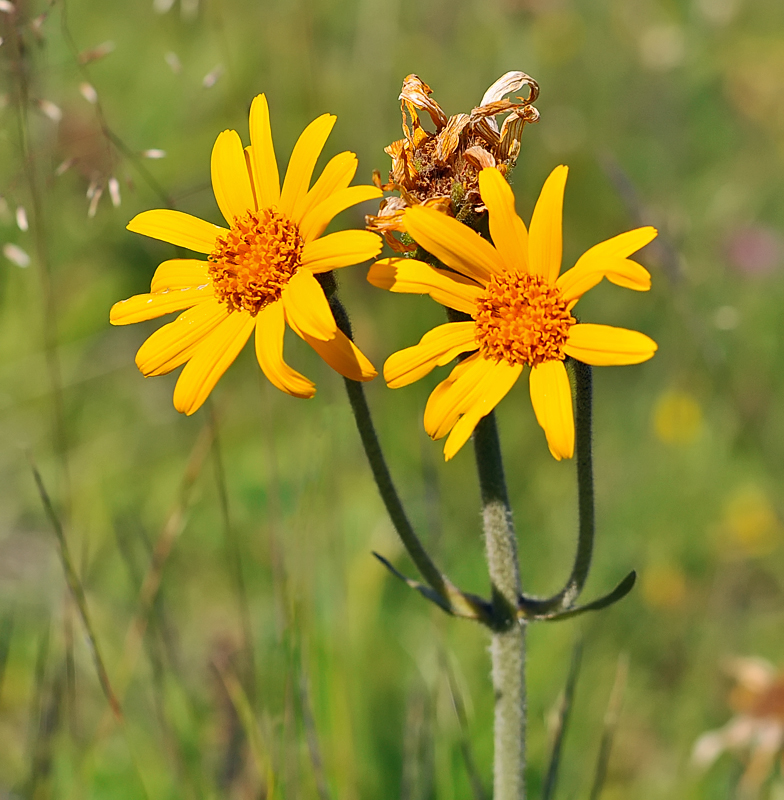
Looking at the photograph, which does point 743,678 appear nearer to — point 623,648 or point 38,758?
point 623,648

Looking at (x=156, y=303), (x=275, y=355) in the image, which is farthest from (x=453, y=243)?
(x=156, y=303)

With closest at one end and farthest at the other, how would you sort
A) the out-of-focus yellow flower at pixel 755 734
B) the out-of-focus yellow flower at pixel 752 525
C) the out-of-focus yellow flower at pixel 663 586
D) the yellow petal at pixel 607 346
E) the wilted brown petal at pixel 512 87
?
the yellow petal at pixel 607 346 → the wilted brown petal at pixel 512 87 → the out-of-focus yellow flower at pixel 755 734 → the out-of-focus yellow flower at pixel 663 586 → the out-of-focus yellow flower at pixel 752 525

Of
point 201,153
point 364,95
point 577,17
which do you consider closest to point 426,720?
point 201,153

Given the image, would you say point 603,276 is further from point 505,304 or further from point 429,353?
point 429,353

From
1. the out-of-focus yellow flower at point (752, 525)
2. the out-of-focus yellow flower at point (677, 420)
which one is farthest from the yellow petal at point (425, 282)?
the out-of-focus yellow flower at point (677, 420)

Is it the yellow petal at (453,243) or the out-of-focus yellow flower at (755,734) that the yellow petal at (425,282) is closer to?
the yellow petal at (453,243)

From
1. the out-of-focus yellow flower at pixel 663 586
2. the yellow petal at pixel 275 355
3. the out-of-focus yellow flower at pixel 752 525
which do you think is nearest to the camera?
the yellow petal at pixel 275 355

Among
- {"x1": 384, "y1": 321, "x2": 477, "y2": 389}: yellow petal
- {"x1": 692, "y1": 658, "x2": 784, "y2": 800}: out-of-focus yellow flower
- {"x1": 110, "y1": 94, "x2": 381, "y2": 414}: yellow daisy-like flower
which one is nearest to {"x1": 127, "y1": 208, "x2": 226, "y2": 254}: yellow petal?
{"x1": 110, "y1": 94, "x2": 381, "y2": 414}: yellow daisy-like flower
